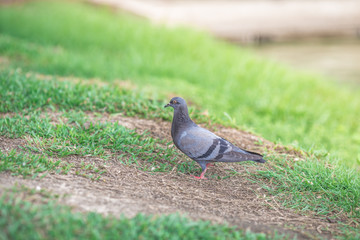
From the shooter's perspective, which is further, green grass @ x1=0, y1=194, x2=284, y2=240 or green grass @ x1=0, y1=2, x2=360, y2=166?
green grass @ x1=0, y1=2, x2=360, y2=166

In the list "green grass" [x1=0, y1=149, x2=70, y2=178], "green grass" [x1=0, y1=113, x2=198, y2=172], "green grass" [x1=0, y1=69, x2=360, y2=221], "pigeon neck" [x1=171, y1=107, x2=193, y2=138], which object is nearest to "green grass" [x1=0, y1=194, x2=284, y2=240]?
"green grass" [x1=0, y1=149, x2=70, y2=178]

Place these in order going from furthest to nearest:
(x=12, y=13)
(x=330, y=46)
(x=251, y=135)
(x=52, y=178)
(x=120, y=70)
Result: (x=330, y=46)
(x=12, y=13)
(x=120, y=70)
(x=251, y=135)
(x=52, y=178)

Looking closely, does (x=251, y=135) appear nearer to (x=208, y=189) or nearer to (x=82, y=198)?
(x=208, y=189)

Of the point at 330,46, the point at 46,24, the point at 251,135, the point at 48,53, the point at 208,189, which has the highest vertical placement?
the point at 330,46

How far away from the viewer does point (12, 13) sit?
11406 millimetres

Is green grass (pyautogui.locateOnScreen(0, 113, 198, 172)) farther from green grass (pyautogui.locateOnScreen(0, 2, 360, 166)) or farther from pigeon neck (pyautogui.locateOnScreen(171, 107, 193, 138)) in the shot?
green grass (pyautogui.locateOnScreen(0, 2, 360, 166))

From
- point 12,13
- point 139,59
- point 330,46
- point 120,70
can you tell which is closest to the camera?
point 120,70

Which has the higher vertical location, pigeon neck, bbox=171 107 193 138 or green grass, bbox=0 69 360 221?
pigeon neck, bbox=171 107 193 138

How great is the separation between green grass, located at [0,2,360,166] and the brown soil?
137 centimetres

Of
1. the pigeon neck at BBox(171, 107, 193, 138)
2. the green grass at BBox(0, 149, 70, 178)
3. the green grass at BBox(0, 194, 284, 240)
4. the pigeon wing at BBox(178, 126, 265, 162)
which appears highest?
the pigeon neck at BBox(171, 107, 193, 138)

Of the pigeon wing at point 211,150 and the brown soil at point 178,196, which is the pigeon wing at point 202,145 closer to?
the pigeon wing at point 211,150

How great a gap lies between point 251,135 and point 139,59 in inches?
156

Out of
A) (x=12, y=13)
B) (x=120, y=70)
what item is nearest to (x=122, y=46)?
(x=120, y=70)

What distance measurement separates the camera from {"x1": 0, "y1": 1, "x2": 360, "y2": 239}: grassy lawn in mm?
2841
